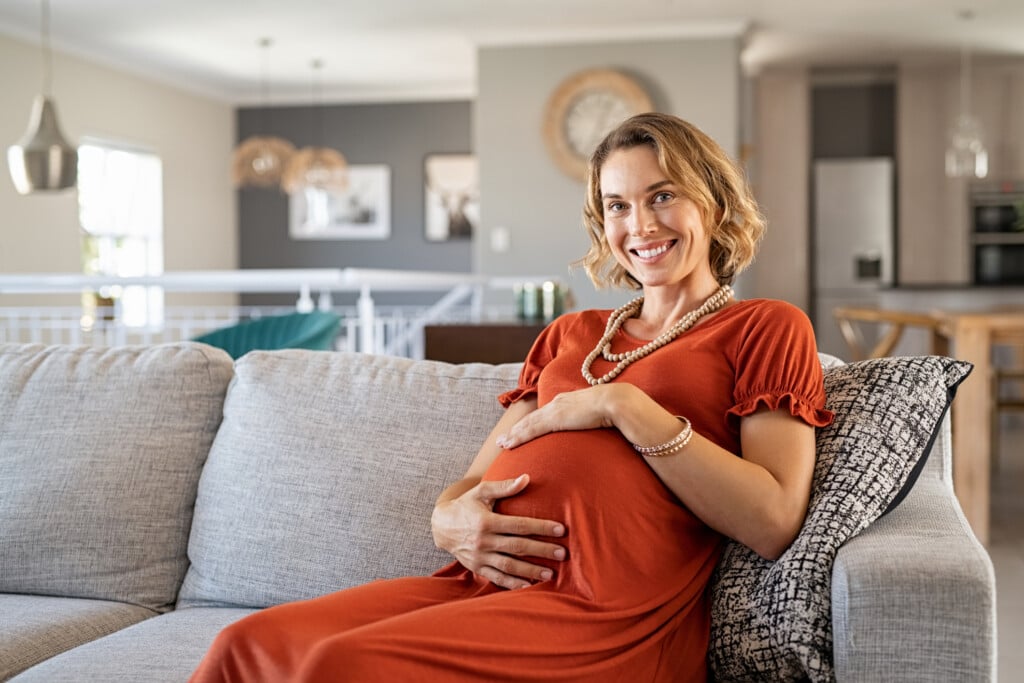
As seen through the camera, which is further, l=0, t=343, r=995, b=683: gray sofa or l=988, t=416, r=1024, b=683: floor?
l=988, t=416, r=1024, b=683: floor

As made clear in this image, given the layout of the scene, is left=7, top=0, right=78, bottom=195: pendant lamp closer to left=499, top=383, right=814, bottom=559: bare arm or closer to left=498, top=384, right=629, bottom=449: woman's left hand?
left=498, top=384, right=629, bottom=449: woman's left hand

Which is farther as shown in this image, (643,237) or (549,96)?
(549,96)

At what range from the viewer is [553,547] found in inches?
55.7

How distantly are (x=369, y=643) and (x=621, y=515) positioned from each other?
1.23 feet

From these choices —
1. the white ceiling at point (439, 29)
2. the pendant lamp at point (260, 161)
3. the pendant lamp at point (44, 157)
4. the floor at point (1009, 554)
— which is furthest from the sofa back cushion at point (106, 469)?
the pendant lamp at point (260, 161)

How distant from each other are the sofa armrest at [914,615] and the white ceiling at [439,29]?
5092mm

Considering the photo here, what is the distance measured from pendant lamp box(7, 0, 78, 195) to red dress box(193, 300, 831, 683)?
3.57m

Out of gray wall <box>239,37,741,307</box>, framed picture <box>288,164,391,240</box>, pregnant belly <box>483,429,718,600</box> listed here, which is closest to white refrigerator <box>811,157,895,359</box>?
gray wall <box>239,37,741,307</box>

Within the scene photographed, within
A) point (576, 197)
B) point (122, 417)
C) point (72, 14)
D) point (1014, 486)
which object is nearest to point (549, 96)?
point (576, 197)

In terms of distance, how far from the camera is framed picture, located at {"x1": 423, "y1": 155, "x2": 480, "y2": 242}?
30.0 ft

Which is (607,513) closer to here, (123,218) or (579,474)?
(579,474)

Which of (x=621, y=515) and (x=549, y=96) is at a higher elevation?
(x=549, y=96)

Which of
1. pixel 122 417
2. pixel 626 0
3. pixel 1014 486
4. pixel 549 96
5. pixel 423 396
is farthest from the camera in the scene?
pixel 549 96

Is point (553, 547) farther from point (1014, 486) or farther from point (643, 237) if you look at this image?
point (1014, 486)
